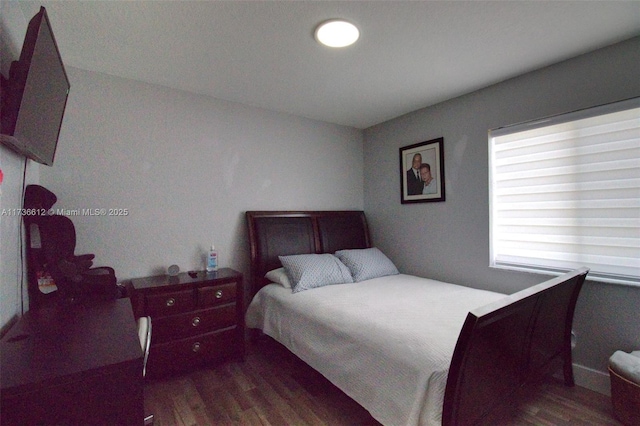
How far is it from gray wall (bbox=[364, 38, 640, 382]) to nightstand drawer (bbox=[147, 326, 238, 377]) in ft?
6.71

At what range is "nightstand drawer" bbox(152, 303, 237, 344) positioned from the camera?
2.23 meters

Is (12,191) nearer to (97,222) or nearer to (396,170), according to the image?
(97,222)

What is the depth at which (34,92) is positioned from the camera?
4.02ft

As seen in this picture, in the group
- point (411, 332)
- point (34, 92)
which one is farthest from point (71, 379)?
point (411, 332)

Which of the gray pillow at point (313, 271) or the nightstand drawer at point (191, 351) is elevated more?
the gray pillow at point (313, 271)

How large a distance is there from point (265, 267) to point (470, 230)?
2.01m

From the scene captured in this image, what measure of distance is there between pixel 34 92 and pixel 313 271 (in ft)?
7.03

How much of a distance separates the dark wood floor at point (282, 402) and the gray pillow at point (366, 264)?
102cm

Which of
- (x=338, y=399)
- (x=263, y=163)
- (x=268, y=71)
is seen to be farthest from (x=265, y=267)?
(x=268, y=71)

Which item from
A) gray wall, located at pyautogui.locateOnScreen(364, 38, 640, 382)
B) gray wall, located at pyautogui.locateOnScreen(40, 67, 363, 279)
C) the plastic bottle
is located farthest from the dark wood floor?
gray wall, located at pyautogui.locateOnScreen(40, 67, 363, 279)

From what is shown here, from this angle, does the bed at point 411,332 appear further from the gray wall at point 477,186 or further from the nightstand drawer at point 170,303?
the nightstand drawer at point 170,303

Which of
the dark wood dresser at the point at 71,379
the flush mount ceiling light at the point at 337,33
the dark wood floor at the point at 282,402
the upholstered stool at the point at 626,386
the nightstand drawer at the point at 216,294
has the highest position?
the flush mount ceiling light at the point at 337,33

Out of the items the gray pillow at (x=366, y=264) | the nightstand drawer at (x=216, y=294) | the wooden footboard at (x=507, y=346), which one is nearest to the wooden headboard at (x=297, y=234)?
the gray pillow at (x=366, y=264)

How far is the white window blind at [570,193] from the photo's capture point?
80.0 inches
